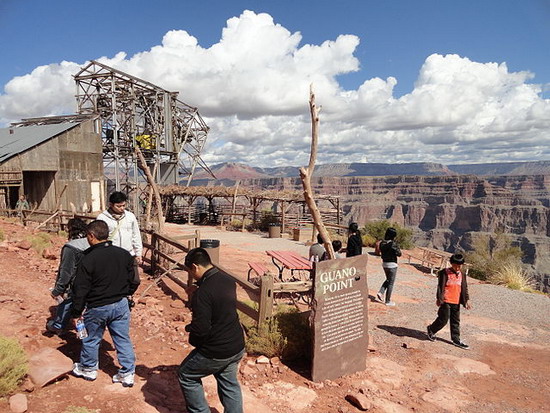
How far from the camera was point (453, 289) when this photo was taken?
5.74 metres

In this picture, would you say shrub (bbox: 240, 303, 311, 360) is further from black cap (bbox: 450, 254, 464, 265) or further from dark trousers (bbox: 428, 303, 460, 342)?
black cap (bbox: 450, 254, 464, 265)

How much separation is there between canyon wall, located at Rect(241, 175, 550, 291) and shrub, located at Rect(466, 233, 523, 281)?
4943 cm

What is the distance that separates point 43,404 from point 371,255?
12.6m

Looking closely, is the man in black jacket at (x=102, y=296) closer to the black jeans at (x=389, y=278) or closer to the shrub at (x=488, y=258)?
the black jeans at (x=389, y=278)

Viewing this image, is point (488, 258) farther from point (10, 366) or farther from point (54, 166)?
point (54, 166)

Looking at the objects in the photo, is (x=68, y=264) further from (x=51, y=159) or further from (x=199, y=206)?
(x=199, y=206)

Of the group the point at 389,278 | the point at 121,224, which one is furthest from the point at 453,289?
the point at 121,224

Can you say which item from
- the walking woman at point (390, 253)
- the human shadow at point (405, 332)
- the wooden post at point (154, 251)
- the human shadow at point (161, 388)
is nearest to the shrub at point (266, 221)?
the wooden post at point (154, 251)

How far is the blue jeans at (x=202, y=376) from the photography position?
2932 millimetres

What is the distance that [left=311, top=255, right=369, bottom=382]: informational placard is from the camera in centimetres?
434

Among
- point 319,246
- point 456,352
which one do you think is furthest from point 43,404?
point 456,352

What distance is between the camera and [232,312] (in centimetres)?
294

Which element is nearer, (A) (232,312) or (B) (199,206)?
(A) (232,312)

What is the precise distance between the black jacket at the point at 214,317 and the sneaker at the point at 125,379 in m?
1.23
